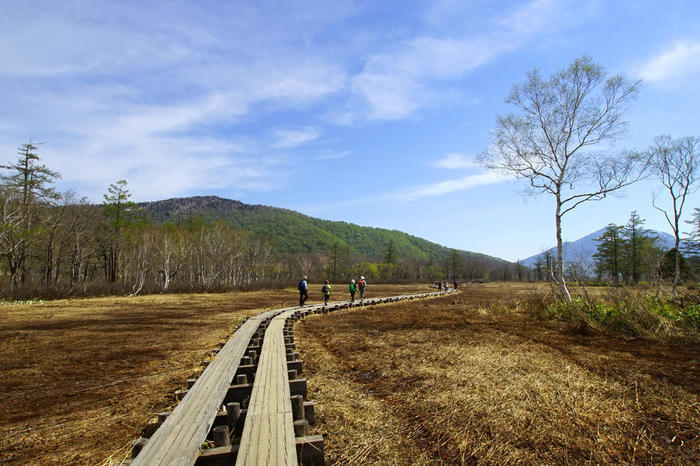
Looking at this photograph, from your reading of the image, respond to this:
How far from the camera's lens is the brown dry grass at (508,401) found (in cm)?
353

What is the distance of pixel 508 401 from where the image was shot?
15.7 feet

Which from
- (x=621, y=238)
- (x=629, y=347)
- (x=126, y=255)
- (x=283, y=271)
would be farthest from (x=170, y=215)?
(x=629, y=347)

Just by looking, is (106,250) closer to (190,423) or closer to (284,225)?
(190,423)

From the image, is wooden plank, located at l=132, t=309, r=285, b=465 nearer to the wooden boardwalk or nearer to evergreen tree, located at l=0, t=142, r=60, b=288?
the wooden boardwalk

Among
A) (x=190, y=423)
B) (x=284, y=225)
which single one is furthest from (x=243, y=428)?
(x=284, y=225)

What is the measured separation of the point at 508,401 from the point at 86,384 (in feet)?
22.6

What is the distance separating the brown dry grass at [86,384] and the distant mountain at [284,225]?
114 metres

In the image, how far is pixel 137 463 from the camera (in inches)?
105

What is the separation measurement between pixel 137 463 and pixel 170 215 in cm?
15422

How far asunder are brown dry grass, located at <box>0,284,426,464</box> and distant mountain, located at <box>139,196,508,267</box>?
114066 mm

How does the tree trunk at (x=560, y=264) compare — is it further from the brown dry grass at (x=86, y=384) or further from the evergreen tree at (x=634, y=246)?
the evergreen tree at (x=634, y=246)

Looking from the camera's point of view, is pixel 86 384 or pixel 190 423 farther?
pixel 86 384

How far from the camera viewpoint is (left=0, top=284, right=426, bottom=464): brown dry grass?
395 centimetres

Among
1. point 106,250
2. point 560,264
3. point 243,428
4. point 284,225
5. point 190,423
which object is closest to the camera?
point 243,428
